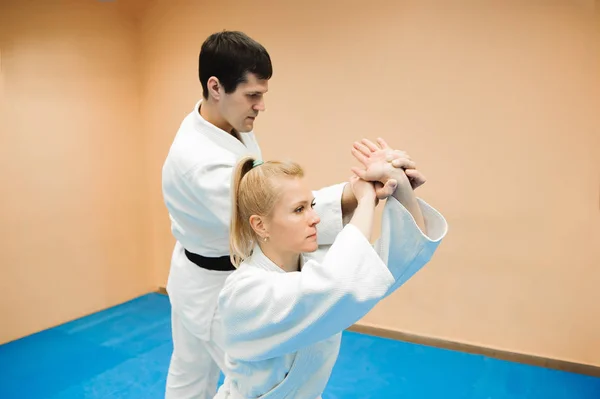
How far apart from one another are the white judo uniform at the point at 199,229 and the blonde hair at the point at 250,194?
0.74ft

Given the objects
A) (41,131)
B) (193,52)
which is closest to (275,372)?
(41,131)

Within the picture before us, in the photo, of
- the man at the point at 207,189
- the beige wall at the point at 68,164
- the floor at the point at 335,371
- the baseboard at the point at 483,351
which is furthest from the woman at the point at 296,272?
the beige wall at the point at 68,164

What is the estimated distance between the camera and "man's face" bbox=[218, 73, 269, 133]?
1569 mm

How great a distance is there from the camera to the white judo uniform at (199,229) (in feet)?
4.60

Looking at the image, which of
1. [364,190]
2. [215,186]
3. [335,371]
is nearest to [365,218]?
[364,190]

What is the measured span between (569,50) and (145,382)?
2.72m

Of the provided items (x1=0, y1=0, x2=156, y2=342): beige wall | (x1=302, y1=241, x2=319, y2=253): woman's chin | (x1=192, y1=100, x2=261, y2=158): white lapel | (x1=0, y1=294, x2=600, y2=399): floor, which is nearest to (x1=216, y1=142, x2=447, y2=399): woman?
(x1=302, y1=241, x2=319, y2=253): woman's chin

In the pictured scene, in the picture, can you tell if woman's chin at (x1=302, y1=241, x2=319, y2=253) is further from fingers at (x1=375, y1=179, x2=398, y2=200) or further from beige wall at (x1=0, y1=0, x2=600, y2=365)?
beige wall at (x1=0, y1=0, x2=600, y2=365)

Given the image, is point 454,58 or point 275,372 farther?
point 454,58

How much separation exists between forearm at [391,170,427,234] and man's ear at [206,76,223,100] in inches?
29.7

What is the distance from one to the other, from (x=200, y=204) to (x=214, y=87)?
37cm

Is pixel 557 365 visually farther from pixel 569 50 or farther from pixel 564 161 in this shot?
pixel 569 50

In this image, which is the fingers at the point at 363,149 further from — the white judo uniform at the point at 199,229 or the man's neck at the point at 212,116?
the man's neck at the point at 212,116

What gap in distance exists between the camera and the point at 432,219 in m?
1.12
